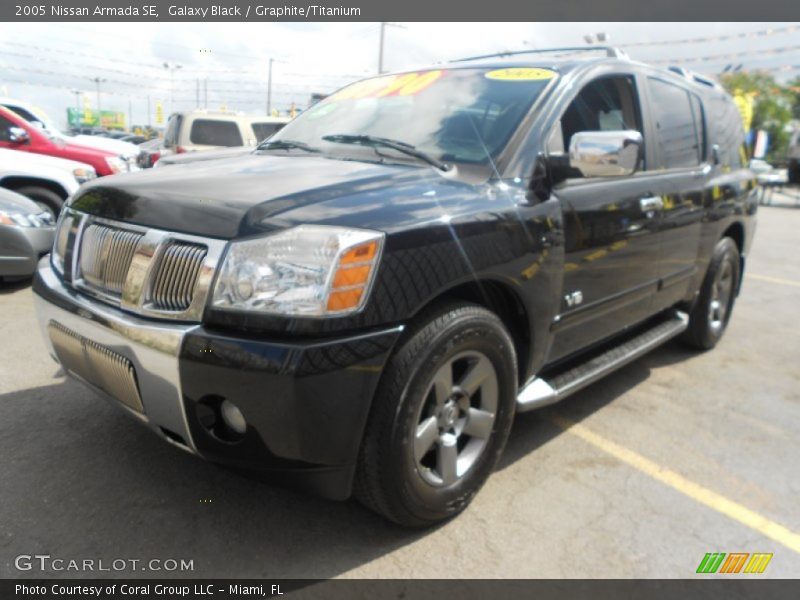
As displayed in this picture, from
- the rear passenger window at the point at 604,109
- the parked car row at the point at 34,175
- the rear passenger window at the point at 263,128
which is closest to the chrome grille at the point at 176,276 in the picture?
the rear passenger window at the point at 604,109

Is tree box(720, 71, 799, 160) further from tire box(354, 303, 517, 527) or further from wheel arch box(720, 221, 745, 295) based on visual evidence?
tire box(354, 303, 517, 527)

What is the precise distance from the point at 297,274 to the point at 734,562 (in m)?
1.92

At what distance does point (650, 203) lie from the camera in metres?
3.43

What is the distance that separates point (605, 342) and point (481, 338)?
4.92ft

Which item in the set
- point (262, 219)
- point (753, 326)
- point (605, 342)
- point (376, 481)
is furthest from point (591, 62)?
point (753, 326)

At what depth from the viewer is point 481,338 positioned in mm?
2359

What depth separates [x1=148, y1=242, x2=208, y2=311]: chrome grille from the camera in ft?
6.57

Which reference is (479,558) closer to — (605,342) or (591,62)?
(605,342)

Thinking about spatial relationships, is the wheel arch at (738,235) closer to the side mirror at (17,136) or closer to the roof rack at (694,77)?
the roof rack at (694,77)

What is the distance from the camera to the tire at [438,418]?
2088 mm

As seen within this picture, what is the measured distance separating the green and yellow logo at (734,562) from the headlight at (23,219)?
5647mm

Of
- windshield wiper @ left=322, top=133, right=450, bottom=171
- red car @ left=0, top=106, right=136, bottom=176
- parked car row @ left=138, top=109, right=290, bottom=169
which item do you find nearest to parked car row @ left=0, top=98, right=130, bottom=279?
red car @ left=0, top=106, right=136, bottom=176

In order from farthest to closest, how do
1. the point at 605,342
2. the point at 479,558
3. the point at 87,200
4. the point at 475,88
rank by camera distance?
the point at 605,342
the point at 475,88
the point at 87,200
the point at 479,558

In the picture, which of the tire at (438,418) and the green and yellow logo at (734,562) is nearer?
the tire at (438,418)
